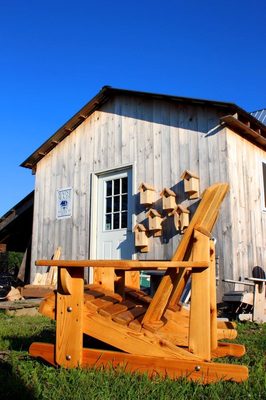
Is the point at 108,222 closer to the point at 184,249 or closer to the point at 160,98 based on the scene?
the point at 160,98

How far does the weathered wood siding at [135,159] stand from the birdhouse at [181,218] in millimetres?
249

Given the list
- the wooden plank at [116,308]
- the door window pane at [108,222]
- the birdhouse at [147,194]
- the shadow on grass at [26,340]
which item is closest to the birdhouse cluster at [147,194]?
the birdhouse at [147,194]

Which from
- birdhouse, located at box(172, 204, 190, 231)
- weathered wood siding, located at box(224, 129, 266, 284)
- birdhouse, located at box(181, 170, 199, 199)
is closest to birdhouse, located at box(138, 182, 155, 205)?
birdhouse, located at box(172, 204, 190, 231)

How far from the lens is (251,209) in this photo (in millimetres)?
7594

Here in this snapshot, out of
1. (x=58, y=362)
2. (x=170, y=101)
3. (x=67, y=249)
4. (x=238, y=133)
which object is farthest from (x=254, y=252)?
(x=58, y=362)

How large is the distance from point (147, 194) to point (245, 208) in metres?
1.88

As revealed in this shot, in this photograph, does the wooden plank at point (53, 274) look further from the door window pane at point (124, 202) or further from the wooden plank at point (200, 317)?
the wooden plank at point (200, 317)

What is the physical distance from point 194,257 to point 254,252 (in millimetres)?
5135

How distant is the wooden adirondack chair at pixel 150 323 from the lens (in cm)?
252

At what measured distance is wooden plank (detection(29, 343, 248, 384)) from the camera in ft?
7.89

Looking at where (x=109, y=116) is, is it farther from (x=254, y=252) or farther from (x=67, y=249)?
(x=254, y=252)

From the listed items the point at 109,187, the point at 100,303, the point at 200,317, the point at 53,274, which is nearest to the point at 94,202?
the point at 109,187

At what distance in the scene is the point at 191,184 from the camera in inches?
288

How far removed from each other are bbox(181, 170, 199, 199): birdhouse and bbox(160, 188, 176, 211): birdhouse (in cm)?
33
